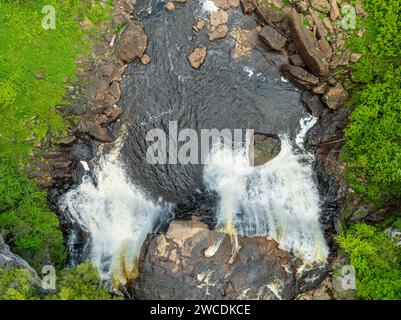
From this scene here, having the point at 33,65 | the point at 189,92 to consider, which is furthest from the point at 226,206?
the point at 33,65

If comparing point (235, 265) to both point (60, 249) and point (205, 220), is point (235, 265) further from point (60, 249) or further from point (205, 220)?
point (60, 249)

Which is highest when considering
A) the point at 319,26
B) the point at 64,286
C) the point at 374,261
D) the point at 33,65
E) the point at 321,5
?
the point at 321,5

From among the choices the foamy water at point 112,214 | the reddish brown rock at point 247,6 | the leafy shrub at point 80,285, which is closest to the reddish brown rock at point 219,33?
the reddish brown rock at point 247,6

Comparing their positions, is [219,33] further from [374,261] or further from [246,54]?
[374,261]

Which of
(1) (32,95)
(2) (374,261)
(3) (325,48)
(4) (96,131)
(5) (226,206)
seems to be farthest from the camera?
(3) (325,48)

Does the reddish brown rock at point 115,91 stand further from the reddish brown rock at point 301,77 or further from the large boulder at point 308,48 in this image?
the large boulder at point 308,48
